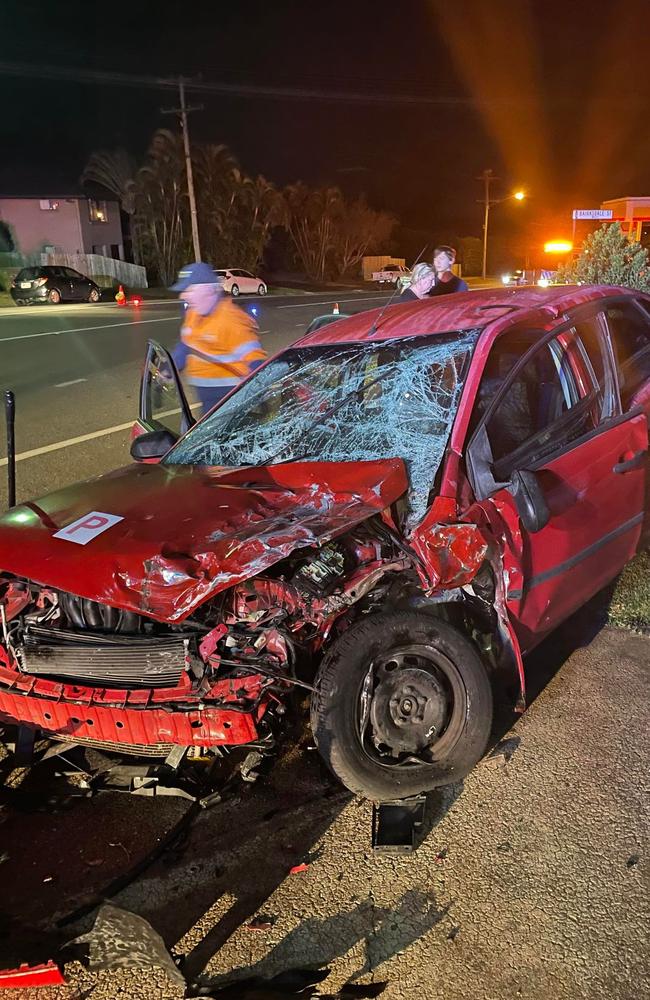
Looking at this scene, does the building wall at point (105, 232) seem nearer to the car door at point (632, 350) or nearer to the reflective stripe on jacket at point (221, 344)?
the reflective stripe on jacket at point (221, 344)

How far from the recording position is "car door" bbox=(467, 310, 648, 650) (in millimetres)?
2846

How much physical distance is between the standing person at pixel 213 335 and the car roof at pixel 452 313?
1.50m

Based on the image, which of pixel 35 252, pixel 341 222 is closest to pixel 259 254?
pixel 341 222

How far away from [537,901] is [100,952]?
128 centimetres

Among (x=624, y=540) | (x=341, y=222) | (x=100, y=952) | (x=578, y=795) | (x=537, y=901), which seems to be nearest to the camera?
(x=100, y=952)

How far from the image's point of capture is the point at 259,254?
5094 cm

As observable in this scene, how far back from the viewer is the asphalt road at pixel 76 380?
7.27 m

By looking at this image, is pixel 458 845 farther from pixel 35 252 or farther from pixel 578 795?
pixel 35 252

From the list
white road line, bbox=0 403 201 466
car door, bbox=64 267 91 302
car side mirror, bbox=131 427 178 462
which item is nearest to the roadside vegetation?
car door, bbox=64 267 91 302

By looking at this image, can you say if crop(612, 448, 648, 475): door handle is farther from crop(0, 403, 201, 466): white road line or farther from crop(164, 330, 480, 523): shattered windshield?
crop(0, 403, 201, 466): white road line

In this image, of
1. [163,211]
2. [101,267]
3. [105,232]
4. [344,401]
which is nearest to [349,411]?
[344,401]

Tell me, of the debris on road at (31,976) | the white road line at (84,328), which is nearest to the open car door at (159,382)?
the debris on road at (31,976)

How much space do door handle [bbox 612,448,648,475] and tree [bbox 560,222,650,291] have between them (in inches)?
288

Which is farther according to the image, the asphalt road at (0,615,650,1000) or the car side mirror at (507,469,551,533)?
the car side mirror at (507,469,551,533)
